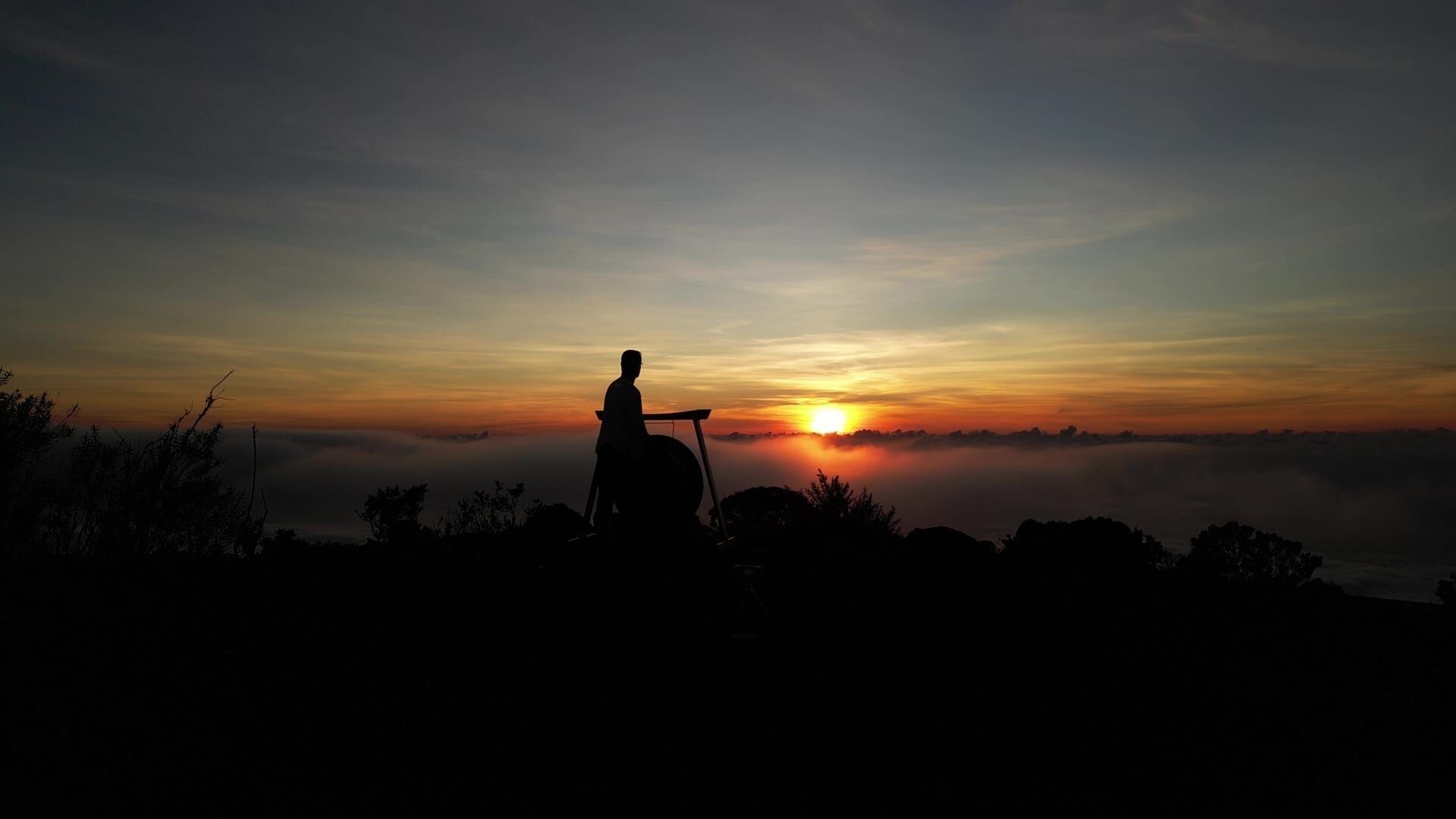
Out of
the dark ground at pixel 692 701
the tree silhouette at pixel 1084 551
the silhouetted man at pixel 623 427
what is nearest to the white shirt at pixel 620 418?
the silhouetted man at pixel 623 427

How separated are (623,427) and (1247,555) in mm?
15277

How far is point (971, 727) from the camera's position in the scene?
7.33 metres

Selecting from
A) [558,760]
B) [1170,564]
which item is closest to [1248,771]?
[558,760]

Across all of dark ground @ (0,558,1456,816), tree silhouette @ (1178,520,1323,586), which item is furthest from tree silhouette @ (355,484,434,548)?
tree silhouette @ (1178,520,1323,586)

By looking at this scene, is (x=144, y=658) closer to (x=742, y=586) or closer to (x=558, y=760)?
(x=558, y=760)

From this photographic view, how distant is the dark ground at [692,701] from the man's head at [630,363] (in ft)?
10.2

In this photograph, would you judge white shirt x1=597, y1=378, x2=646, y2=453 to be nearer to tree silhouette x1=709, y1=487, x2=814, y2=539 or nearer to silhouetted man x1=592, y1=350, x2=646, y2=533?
silhouetted man x1=592, y1=350, x2=646, y2=533

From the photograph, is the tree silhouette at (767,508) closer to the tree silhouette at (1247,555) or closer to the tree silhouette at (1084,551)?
the tree silhouette at (1084,551)

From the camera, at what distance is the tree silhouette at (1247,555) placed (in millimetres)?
18422

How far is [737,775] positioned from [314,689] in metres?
4.18

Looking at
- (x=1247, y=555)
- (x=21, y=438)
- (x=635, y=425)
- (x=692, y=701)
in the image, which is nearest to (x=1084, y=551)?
(x=1247, y=555)

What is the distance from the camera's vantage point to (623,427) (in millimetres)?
12180

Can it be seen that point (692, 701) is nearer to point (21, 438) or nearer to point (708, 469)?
point (708, 469)

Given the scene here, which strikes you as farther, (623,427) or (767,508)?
(767,508)
